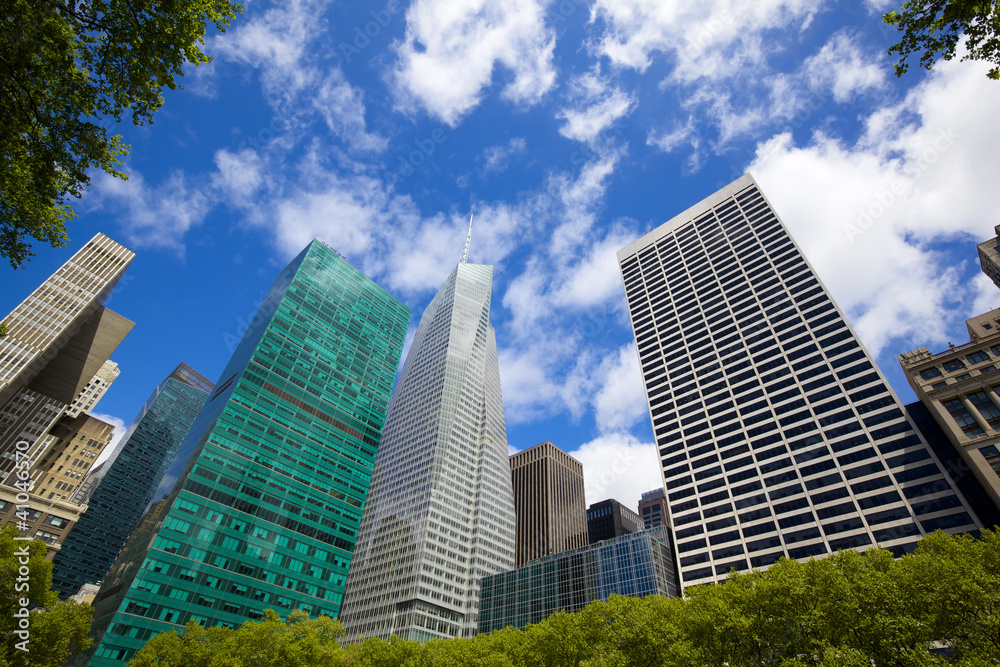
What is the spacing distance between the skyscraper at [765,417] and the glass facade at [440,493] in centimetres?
5668

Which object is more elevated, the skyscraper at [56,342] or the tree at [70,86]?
the skyscraper at [56,342]

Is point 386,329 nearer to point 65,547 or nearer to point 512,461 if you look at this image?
point 512,461

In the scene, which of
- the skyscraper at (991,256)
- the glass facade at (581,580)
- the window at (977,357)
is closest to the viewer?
the window at (977,357)

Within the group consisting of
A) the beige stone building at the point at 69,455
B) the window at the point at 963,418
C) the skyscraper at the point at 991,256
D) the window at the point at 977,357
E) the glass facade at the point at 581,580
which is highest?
the skyscraper at the point at 991,256

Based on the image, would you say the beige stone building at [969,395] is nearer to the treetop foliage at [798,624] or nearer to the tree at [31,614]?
the treetop foliage at [798,624]

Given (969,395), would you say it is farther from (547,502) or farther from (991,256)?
(547,502)

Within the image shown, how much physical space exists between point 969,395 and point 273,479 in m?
113

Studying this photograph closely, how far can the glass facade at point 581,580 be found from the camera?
82.5 meters

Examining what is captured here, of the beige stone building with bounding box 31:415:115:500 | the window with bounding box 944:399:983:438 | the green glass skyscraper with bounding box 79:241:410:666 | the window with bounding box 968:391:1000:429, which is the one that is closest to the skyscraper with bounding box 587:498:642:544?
the green glass skyscraper with bounding box 79:241:410:666

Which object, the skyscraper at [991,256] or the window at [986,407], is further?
the skyscraper at [991,256]

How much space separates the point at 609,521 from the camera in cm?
16412

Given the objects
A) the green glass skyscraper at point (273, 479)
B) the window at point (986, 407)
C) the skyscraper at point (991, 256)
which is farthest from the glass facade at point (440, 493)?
the skyscraper at point (991, 256)

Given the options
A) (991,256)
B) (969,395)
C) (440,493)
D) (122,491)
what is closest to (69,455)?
(122,491)

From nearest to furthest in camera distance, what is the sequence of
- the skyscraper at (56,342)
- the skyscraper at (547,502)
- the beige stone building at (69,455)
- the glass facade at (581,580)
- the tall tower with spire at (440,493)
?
the glass facade at (581,580) → the skyscraper at (56,342) → the tall tower with spire at (440,493) → the beige stone building at (69,455) → the skyscraper at (547,502)
